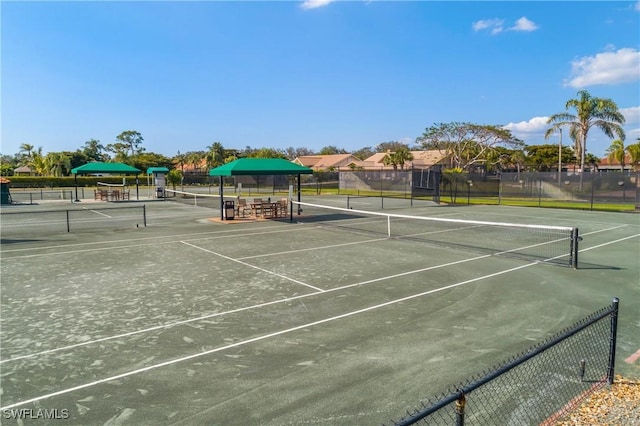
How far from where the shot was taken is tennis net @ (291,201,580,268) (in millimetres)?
14023

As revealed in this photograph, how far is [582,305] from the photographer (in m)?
8.78

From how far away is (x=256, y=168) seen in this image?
78.4 feet

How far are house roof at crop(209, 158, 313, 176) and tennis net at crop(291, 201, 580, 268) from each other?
3033 mm

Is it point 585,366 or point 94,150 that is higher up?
point 94,150

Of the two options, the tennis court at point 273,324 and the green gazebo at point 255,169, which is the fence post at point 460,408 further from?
the green gazebo at point 255,169

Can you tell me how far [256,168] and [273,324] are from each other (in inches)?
672

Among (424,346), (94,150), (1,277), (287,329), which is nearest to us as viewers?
(424,346)

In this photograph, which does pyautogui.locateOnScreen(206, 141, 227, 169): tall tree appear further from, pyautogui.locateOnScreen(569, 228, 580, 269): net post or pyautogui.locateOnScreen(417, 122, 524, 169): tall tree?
pyautogui.locateOnScreen(569, 228, 580, 269): net post

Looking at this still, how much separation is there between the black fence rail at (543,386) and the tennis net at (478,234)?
18.6 feet

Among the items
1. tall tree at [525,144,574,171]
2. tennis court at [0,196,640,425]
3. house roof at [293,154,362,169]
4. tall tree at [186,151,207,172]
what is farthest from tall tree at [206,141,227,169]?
tennis court at [0,196,640,425]

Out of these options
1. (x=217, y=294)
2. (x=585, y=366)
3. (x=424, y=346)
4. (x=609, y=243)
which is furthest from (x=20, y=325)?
(x=609, y=243)

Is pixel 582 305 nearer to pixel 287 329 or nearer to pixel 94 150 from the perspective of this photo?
pixel 287 329

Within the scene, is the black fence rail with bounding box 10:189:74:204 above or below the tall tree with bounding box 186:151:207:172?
below

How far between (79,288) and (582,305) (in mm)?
11399
